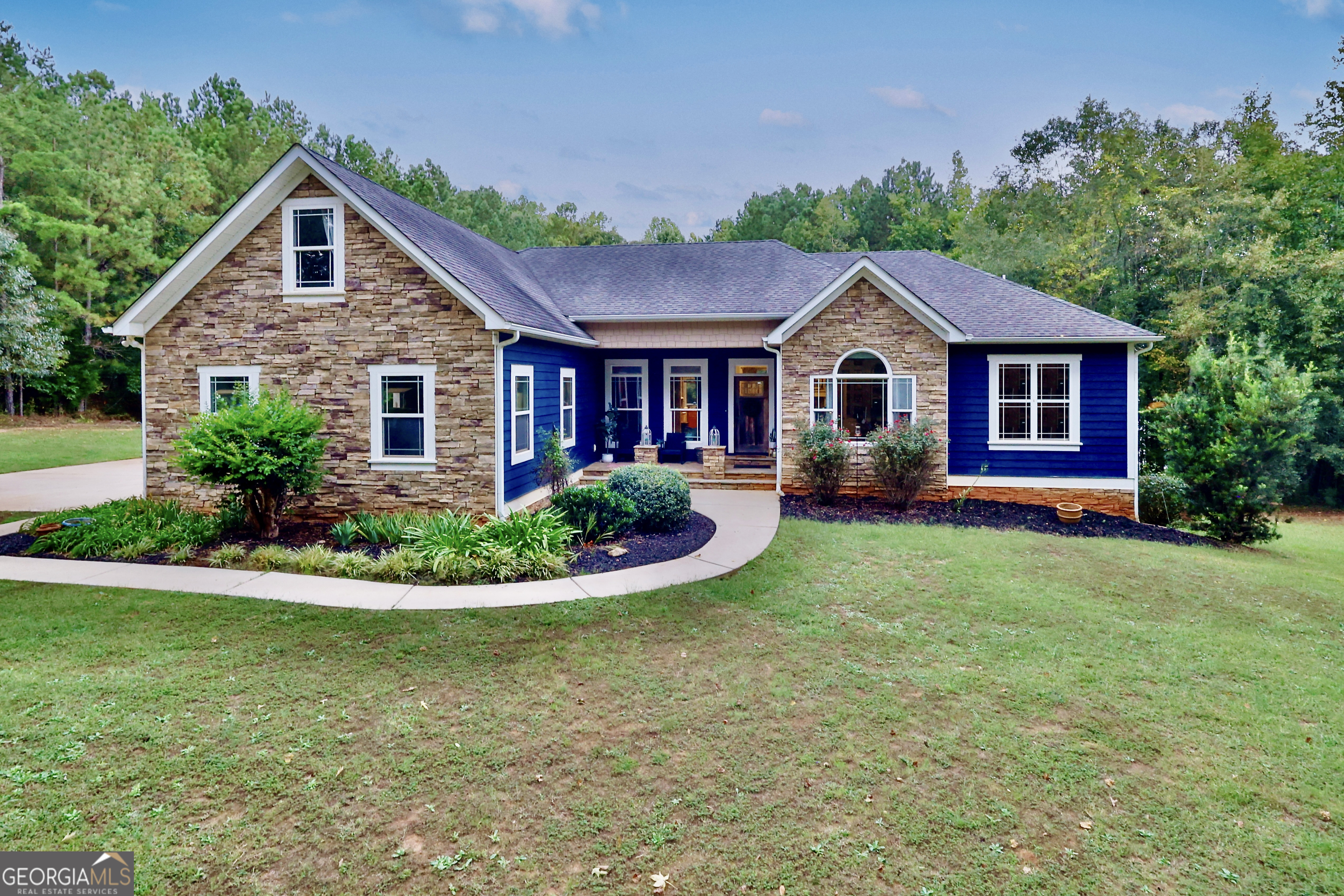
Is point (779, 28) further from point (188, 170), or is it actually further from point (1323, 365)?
point (188, 170)

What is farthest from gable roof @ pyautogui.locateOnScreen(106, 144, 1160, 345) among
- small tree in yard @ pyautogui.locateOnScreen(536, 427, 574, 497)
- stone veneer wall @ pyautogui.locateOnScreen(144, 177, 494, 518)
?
small tree in yard @ pyautogui.locateOnScreen(536, 427, 574, 497)

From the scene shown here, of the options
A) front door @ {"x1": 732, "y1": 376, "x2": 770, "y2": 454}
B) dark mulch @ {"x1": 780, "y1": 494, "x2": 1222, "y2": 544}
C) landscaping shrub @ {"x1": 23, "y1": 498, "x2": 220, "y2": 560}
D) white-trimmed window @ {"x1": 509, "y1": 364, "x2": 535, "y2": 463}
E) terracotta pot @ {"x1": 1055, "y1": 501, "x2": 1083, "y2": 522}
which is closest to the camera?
landscaping shrub @ {"x1": 23, "y1": 498, "x2": 220, "y2": 560}

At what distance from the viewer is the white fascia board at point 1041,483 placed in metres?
13.1

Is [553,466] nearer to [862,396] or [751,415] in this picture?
[751,415]

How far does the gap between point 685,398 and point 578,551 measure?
8.13 meters

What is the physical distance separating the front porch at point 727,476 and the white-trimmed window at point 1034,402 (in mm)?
4547

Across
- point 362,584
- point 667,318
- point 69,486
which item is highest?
point 667,318

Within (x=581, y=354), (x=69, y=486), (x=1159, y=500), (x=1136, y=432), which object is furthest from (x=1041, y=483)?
(x=69, y=486)

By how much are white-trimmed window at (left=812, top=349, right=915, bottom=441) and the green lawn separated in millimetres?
19929

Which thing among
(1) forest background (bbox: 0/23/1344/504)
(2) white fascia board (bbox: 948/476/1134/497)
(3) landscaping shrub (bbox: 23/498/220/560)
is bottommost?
(3) landscaping shrub (bbox: 23/498/220/560)

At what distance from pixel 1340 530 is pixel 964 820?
814 inches

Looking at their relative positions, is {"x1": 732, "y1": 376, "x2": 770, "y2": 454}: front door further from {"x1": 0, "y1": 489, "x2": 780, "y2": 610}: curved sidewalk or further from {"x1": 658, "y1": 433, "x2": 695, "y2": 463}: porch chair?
{"x1": 0, "y1": 489, "x2": 780, "y2": 610}: curved sidewalk

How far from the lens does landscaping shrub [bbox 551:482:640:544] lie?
10.3 metres

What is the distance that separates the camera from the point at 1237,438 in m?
11.2
